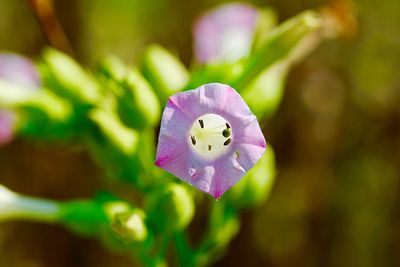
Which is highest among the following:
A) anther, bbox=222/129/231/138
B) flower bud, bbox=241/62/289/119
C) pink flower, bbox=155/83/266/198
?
flower bud, bbox=241/62/289/119

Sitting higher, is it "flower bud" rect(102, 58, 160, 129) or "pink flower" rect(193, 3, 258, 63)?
"pink flower" rect(193, 3, 258, 63)

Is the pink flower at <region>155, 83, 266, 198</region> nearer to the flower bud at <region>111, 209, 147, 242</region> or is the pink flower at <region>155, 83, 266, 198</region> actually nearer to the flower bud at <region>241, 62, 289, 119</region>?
the flower bud at <region>111, 209, 147, 242</region>

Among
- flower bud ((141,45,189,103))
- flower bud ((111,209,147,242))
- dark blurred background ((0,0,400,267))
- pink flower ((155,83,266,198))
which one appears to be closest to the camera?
pink flower ((155,83,266,198))

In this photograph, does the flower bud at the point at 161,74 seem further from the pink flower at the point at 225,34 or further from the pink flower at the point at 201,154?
the pink flower at the point at 201,154

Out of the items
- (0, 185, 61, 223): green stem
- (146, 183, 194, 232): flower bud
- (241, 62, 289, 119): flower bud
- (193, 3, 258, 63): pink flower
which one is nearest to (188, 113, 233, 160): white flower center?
(146, 183, 194, 232): flower bud

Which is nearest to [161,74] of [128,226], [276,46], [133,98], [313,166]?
[133,98]

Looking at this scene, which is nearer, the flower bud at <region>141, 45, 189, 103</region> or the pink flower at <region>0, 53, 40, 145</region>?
the flower bud at <region>141, 45, 189, 103</region>

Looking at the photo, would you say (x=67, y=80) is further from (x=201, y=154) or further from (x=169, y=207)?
(x=201, y=154)
